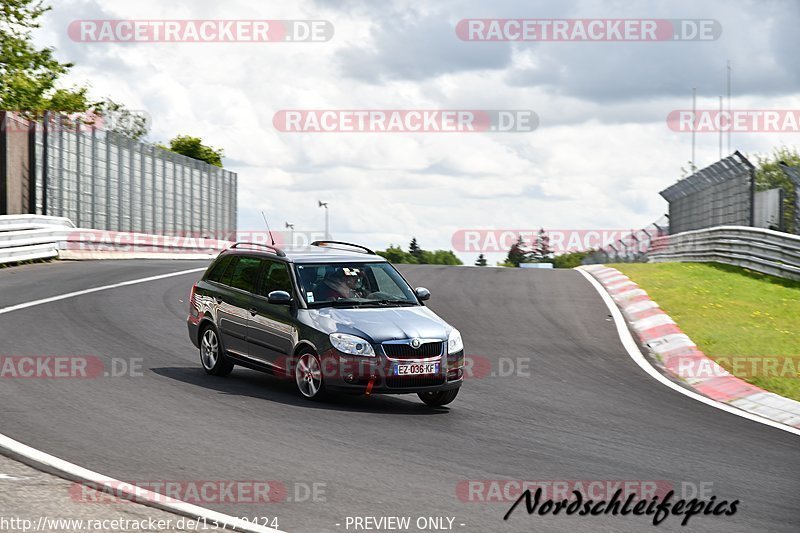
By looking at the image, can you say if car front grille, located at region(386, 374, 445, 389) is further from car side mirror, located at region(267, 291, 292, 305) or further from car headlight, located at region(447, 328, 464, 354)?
car side mirror, located at region(267, 291, 292, 305)

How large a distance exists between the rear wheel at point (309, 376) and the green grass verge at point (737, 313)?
538 cm

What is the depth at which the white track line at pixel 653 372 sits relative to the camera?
1034cm

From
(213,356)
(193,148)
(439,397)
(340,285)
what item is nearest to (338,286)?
(340,285)

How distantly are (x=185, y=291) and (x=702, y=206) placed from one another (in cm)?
1770

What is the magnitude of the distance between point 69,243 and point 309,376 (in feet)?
66.5

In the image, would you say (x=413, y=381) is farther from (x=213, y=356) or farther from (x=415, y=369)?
(x=213, y=356)

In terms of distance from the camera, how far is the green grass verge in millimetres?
13125

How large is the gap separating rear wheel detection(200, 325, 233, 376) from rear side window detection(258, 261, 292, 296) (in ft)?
3.13

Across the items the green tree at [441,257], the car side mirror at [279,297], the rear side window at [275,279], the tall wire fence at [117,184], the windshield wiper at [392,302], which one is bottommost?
the green tree at [441,257]

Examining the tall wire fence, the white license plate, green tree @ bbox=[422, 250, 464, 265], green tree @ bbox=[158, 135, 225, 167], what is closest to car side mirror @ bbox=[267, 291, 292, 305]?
the white license plate

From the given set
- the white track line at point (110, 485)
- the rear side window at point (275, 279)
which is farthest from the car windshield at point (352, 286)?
the white track line at point (110, 485)

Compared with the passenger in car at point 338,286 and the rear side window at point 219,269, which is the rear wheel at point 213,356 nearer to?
the rear side window at point 219,269

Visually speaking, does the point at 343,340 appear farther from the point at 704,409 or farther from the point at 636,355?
the point at 636,355

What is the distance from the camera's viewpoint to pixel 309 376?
1046 cm
